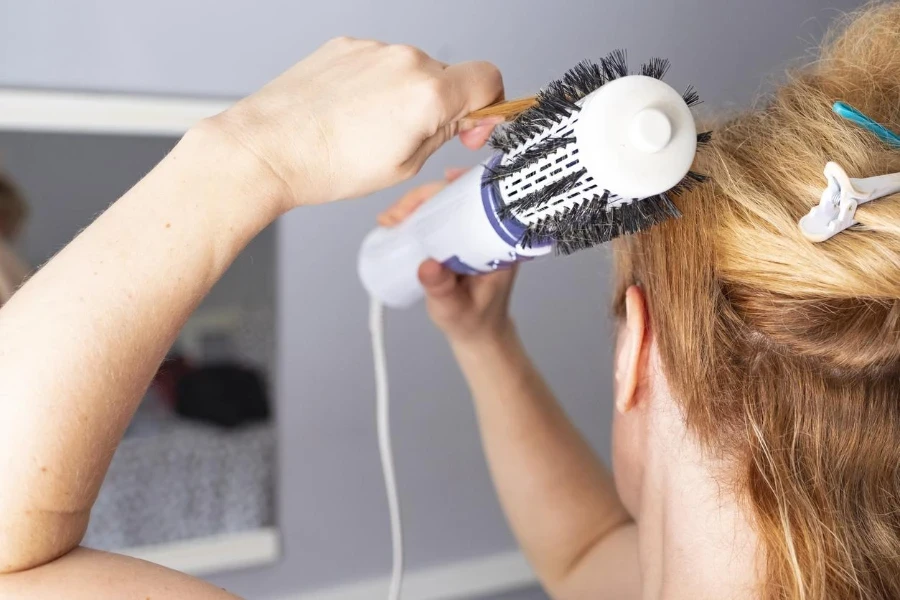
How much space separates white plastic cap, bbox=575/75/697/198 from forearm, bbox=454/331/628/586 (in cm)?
45

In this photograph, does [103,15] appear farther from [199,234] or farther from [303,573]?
[303,573]

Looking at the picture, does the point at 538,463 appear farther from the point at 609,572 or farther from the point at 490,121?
the point at 490,121

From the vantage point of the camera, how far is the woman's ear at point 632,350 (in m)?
0.52

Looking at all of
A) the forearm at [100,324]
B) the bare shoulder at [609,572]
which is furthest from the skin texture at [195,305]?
the bare shoulder at [609,572]

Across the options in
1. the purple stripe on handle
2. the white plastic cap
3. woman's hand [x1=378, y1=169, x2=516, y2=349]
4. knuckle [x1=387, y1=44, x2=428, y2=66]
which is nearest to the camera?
the white plastic cap

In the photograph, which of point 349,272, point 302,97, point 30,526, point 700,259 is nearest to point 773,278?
point 700,259

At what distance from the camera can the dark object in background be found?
3.09 feet

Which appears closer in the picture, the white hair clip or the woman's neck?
the white hair clip

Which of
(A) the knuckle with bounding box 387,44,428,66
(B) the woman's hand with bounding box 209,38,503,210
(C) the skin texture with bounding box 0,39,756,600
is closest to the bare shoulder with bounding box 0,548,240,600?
(C) the skin texture with bounding box 0,39,756,600

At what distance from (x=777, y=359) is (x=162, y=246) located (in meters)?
0.37

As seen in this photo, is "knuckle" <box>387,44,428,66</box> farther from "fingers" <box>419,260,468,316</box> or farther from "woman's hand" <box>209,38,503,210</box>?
"fingers" <box>419,260,468,316</box>

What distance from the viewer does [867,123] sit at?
0.42 metres

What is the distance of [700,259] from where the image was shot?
459mm

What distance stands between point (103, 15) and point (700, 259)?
2.48ft
